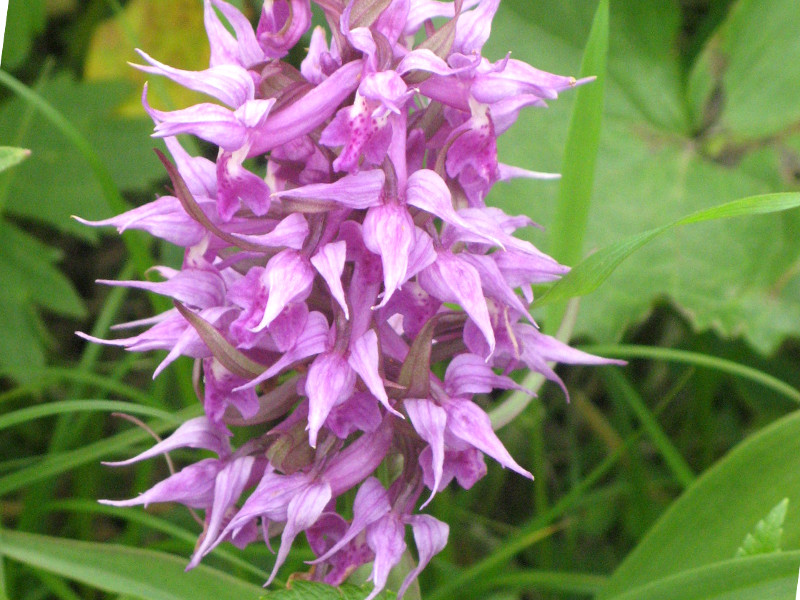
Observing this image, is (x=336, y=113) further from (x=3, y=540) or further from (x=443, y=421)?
(x=3, y=540)

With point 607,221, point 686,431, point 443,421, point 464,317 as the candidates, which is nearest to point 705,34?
point 607,221

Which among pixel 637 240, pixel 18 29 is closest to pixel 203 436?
pixel 637 240

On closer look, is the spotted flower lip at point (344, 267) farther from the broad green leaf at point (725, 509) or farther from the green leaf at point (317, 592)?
the broad green leaf at point (725, 509)

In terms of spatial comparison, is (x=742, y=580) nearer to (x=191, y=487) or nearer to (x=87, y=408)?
(x=191, y=487)

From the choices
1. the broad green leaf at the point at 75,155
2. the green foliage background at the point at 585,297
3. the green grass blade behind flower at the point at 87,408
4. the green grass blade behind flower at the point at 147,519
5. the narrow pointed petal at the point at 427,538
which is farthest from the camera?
the broad green leaf at the point at 75,155

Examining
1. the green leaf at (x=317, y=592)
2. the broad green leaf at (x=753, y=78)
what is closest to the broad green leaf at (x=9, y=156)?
the green leaf at (x=317, y=592)

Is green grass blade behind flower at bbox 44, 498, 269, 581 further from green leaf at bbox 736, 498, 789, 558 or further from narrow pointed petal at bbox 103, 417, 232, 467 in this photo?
green leaf at bbox 736, 498, 789, 558
